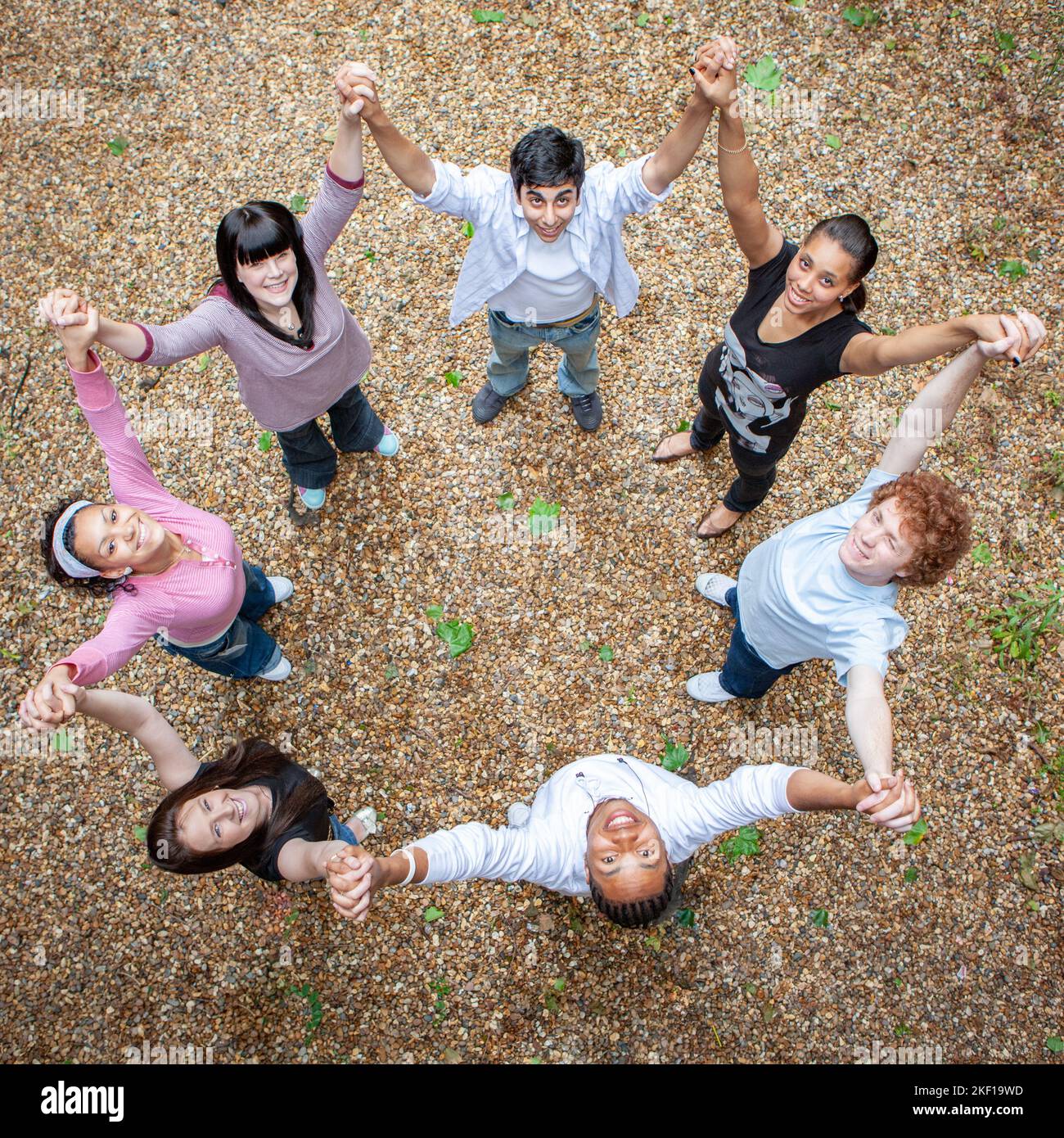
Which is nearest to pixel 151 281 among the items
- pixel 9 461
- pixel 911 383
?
pixel 9 461

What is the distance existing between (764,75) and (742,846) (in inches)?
230

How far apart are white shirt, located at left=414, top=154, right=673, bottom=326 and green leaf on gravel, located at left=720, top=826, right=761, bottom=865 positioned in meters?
3.20

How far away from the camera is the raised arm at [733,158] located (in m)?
2.84

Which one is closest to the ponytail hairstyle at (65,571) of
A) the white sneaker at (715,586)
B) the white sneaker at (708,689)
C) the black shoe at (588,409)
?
the black shoe at (588,409)

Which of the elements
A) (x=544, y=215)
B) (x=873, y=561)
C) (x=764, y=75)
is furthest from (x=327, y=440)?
(x=764, y=75)

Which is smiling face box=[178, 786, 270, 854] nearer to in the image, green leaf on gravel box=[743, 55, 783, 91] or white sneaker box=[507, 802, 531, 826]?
white sneaker box=[507, 802, 531, 826]

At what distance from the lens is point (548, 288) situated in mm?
3725

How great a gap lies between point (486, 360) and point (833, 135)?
11.0 feet

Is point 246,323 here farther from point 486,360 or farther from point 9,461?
point 9,461

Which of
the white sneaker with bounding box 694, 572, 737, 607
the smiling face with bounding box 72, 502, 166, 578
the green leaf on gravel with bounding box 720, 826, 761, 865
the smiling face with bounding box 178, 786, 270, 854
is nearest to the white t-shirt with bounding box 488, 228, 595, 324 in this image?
the white sneaker with bounding box 694, 572, 737, 607

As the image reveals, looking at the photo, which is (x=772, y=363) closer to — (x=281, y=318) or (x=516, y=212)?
(x=516, y=212)

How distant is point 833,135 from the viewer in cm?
577

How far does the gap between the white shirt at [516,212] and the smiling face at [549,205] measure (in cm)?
14

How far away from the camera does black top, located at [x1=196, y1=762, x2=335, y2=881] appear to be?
3254mm
